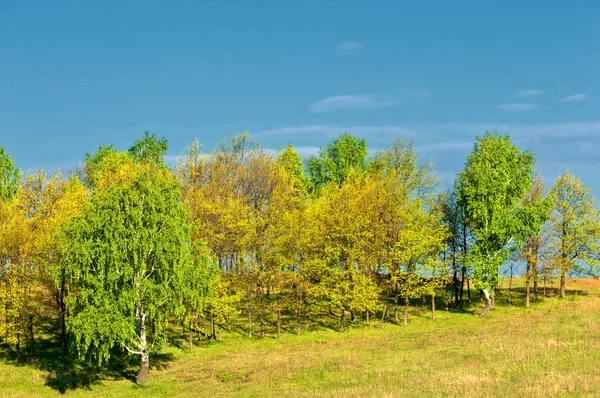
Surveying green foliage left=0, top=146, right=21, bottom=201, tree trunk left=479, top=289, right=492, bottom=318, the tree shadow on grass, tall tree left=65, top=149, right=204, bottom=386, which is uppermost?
green foliage left=0, top=146, right=21, bottom=201

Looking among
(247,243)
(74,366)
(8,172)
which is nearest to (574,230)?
(247,243)

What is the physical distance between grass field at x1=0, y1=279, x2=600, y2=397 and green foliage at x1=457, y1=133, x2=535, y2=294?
6.49 meters

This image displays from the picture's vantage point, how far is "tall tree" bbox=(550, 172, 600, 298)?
6788cm

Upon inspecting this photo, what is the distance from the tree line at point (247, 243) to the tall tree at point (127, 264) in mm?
108

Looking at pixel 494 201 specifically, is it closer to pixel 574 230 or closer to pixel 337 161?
pixel 574 230

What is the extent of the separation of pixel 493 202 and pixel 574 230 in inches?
461

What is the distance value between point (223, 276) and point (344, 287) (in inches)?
460

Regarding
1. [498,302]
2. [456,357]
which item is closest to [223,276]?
[456,357]

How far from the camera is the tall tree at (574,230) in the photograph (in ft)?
223

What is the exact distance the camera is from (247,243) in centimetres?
5700

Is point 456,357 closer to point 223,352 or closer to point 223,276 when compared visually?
point 223,352

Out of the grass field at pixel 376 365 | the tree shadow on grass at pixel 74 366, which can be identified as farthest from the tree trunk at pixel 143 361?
the tree shadow on grass at pixel 74 366

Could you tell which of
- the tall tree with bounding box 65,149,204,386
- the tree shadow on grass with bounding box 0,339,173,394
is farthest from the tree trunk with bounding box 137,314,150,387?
the tree shadow on grass with bounding box 0,339,173,394

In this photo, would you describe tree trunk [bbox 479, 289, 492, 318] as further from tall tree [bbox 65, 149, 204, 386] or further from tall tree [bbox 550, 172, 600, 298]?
tall tree [bbox 65, 149, 204, 386]
